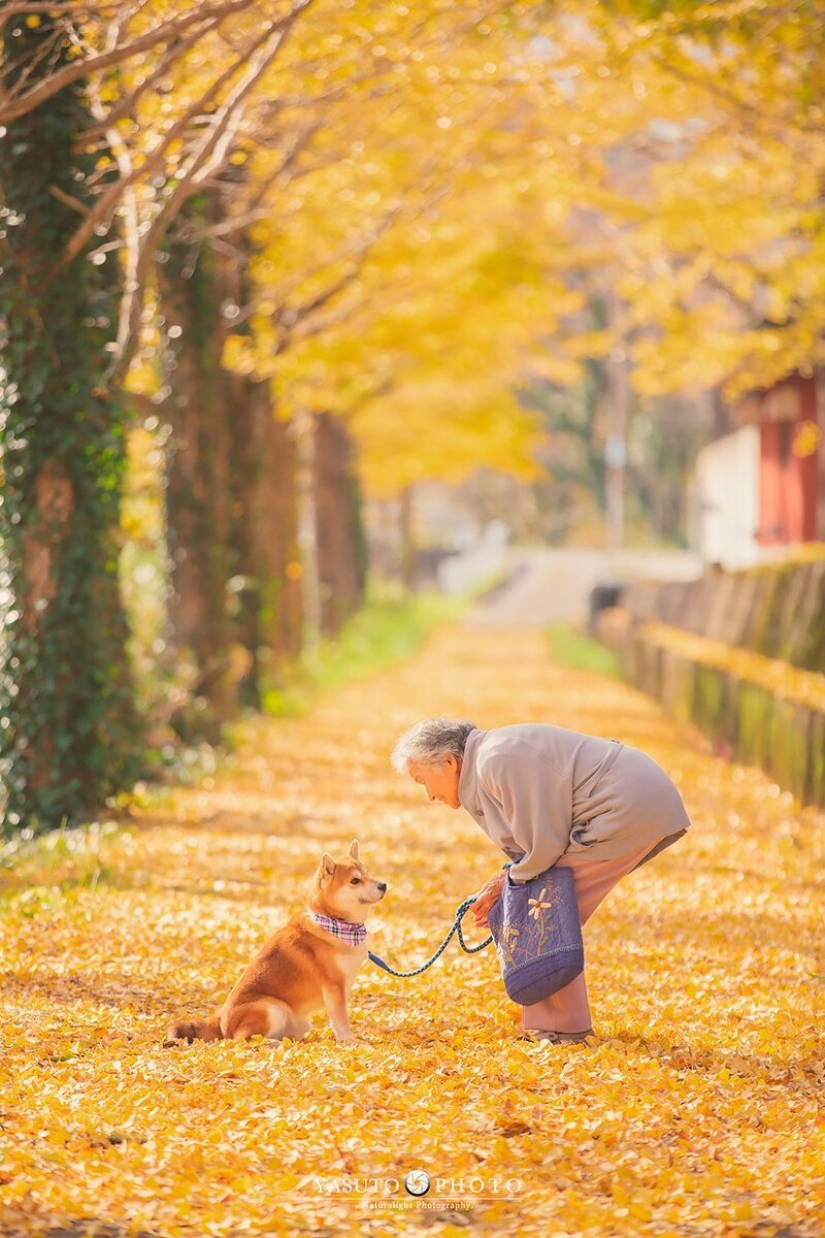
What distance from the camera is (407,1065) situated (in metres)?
5.86

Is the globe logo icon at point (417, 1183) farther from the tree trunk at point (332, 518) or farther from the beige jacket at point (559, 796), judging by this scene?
the tree trunk at point (332, 518)

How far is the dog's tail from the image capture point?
610 centimetres

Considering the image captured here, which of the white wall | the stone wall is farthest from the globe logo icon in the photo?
the white wall

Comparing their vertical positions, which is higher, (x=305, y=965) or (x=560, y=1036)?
(x=305, y=965)

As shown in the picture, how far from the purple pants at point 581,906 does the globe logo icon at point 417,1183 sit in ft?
4.95

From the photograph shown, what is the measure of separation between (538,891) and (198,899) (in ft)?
11.0

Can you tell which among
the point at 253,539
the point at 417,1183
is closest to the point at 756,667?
the point at 253,539

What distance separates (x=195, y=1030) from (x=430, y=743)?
4.59 ft

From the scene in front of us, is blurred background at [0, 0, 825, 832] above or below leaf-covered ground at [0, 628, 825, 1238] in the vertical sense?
above

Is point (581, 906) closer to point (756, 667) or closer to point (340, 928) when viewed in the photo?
point (340, 928)

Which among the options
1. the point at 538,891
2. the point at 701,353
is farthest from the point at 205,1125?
the point at 701,353

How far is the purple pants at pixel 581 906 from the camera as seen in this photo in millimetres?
6141

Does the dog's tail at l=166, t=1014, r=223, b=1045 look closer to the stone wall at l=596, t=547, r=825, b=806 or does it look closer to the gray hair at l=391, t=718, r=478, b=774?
the gray hair at l=391, t=718, r=478, b=774

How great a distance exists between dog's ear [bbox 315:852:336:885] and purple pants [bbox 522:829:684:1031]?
842mm
